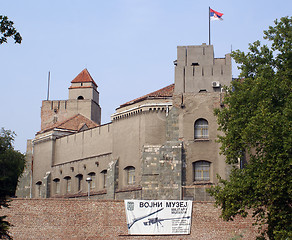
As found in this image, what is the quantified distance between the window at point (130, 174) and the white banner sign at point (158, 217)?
11.6 m

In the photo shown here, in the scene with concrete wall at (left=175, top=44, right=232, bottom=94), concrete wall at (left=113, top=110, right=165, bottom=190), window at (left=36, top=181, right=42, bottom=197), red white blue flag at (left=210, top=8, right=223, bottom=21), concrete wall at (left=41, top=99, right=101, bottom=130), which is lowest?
window at (left=36, top=181, right=42, bottom=197)

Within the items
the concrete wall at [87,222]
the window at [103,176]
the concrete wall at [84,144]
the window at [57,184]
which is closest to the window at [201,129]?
the concrete wall at [87,222]

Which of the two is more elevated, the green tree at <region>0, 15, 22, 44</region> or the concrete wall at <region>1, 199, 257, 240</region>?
the green tree at <region>0, 15, 22, 44</region>

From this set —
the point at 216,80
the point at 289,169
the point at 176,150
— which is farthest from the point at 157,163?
the point at 289,169

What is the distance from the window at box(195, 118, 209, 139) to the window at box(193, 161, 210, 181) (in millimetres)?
2074

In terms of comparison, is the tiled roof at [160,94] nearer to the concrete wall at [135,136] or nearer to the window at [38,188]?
the concrete wall at [135,136]

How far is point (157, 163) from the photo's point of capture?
146ft

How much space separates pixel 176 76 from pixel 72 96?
3367cm

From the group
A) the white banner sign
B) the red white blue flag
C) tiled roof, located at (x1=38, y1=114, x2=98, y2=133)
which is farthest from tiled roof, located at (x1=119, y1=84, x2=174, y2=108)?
tiled roof, located at (x1=38, y1=114, x2=98, y2=133)

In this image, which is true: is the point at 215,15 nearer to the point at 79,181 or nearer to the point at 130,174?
the point at 130,174

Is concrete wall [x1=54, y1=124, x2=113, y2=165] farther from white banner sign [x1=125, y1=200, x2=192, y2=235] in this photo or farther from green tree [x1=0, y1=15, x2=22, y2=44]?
green tree [x1=0, y1=15, x2=22, y2=44]

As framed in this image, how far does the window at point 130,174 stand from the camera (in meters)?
48.2

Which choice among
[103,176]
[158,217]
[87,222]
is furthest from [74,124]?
[158,217]

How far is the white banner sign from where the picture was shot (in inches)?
1417
